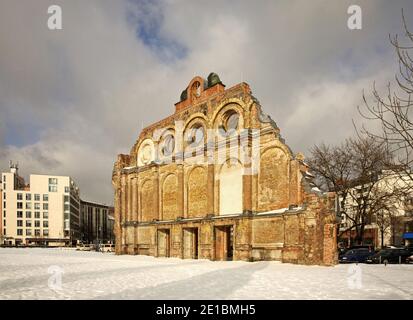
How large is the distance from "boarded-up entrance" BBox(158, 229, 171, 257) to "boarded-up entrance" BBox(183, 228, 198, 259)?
7.12 feet

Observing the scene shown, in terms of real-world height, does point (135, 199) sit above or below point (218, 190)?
below

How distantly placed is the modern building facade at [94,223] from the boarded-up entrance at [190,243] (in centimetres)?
9565

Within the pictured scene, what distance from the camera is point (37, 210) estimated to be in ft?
291

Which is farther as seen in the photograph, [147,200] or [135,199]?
[135,199]

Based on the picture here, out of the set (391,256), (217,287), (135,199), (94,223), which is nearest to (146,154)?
(135,199)

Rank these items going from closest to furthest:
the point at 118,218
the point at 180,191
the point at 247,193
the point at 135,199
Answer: the point at 247,193 < the point at 180,191 < the point at 135,199 < the point at 118,218

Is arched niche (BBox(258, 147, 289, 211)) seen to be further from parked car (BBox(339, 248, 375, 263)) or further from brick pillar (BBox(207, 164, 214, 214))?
parked car (BBox(339, 248, 375, 263))

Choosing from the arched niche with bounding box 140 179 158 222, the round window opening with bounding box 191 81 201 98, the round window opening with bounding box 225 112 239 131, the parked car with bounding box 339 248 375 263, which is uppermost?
the round window opening with bounding box 191 81 201 98

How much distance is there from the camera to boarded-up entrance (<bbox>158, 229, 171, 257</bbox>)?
1014 inches

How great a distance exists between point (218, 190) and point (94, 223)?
126 metres

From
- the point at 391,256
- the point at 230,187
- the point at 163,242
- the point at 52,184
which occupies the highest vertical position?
the point at 230,187

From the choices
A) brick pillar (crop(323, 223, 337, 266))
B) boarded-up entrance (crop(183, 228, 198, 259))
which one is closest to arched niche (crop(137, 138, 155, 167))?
boarded-up entrance (crop(183, 228, 198, 259))

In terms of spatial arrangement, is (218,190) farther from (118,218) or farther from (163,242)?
(118,218)
